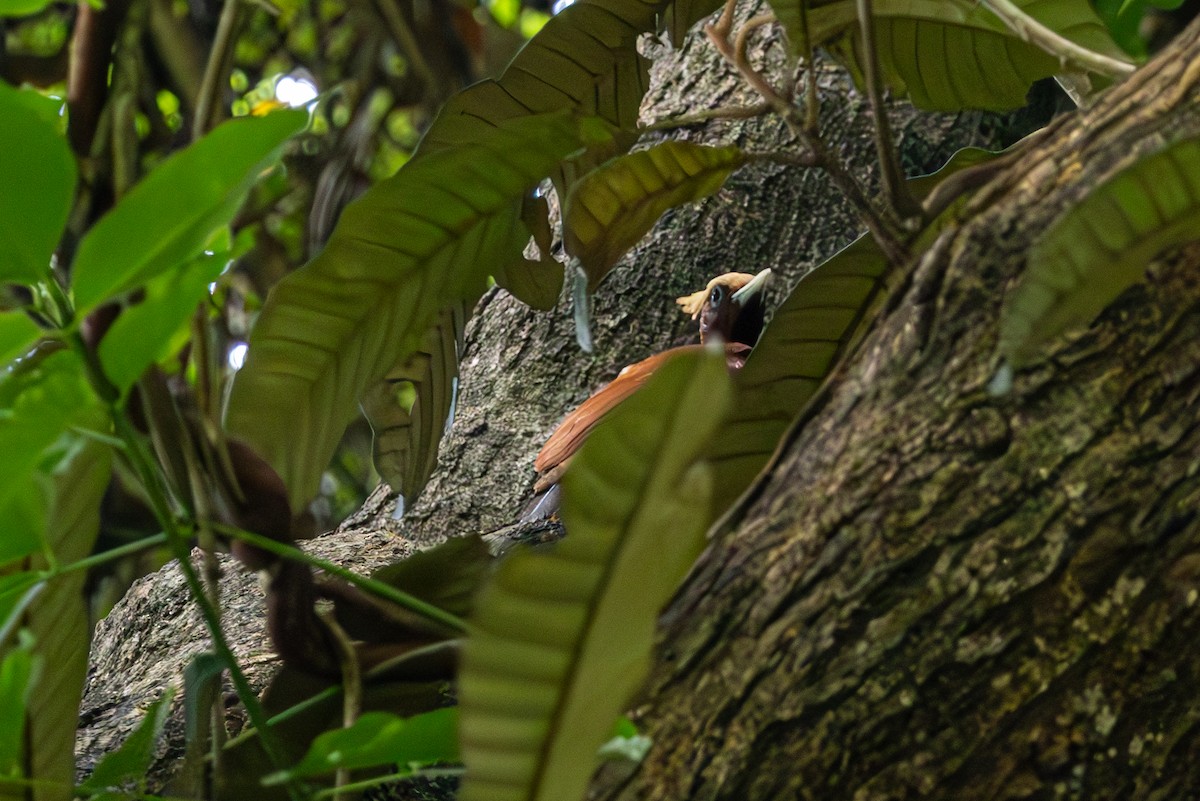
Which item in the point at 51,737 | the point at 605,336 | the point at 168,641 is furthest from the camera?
the point at 605,336

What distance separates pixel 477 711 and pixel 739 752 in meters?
0.22

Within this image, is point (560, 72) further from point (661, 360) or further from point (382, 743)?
point (661, 360)

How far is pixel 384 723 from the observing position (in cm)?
53

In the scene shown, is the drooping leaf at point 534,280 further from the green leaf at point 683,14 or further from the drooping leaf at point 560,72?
the green leaf at point 683,14

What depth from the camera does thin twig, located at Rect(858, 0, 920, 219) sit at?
0.68 metres

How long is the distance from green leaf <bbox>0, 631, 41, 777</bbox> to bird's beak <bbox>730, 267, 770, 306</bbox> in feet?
5.02

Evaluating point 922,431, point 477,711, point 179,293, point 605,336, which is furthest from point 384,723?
point 605,336

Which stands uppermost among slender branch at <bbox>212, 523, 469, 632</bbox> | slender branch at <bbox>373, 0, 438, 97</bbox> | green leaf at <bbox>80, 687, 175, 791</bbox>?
slender branch at <bbox>373, 0, 438, 97</bbox>

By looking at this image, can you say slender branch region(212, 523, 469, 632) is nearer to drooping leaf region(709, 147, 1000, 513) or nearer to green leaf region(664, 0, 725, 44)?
drooping leaf region(709, 147, 1000, 513)

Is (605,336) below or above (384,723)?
above

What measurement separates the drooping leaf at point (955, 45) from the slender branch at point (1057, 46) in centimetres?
9

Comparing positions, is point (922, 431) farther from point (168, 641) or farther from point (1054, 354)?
point (168, 641)

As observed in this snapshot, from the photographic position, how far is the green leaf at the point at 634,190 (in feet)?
2.58

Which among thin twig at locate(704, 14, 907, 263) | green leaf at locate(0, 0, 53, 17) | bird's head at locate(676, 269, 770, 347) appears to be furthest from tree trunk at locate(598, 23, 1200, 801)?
bird's head at locate(676, 269, 770, 347)
